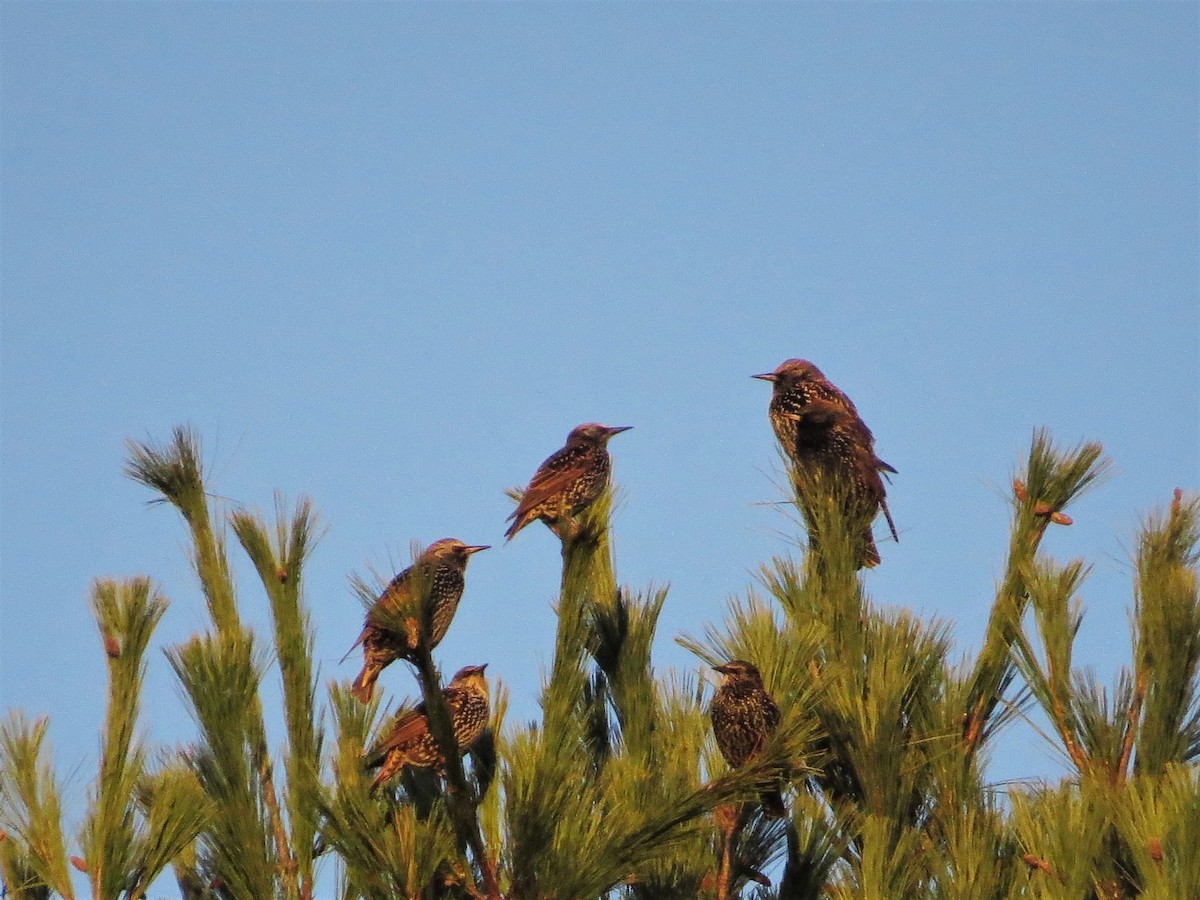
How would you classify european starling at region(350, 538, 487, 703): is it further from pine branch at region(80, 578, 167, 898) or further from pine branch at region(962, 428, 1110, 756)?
pine branch at region(962, 428, 1110, 756)

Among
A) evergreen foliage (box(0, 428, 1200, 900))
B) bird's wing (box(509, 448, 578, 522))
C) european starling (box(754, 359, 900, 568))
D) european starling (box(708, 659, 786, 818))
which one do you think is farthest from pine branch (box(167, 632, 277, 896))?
bird's wing (box(509, 448, 578, 522))

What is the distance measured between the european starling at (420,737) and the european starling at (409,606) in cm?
18

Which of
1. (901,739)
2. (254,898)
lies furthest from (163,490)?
(901,739)

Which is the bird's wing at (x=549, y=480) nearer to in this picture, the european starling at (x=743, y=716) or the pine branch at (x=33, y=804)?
the european starling at (x=743, y=716)

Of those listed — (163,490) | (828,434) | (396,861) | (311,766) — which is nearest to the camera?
(396,861)

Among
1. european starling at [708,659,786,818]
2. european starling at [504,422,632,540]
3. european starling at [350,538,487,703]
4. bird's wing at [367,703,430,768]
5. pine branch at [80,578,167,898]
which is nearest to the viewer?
european starling at [350,538,487,703]

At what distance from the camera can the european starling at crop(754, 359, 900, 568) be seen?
16.0ft

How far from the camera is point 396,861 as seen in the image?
11.5 feet

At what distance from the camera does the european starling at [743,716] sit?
13.5 ft

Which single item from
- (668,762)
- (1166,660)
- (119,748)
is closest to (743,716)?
(668,762)

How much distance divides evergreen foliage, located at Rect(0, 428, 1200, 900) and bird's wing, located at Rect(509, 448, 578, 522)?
1.16m

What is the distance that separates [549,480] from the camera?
5992mm

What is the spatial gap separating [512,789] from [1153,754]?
1.78 meters

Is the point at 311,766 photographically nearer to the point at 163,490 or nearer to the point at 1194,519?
the point at 163,490
